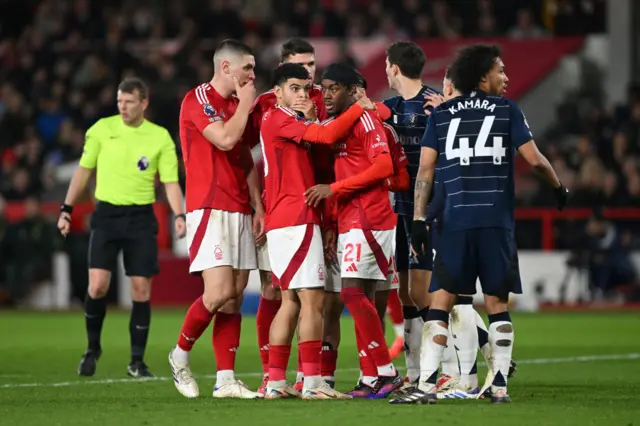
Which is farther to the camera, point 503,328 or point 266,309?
point 266,309

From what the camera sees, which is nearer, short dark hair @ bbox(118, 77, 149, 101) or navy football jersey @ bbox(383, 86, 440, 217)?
navy football jersey @ bbox(383, 86, 440, 217)

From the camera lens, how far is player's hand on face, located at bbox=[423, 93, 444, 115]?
917 centimetres

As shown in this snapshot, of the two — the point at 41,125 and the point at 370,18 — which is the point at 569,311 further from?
the point at 41,125

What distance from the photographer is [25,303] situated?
21.4m

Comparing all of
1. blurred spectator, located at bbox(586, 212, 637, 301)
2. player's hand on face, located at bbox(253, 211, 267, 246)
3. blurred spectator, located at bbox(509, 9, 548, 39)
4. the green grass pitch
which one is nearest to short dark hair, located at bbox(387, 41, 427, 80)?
player's hand on face, located at bbox(253, 211, 267, 246)

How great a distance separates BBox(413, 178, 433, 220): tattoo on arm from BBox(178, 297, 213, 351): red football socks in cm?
170

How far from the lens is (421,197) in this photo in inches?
316

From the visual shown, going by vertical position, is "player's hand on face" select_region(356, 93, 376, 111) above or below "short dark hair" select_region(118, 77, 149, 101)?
below

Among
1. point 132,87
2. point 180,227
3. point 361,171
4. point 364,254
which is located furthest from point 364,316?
point 132,87

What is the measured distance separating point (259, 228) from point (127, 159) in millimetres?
2561

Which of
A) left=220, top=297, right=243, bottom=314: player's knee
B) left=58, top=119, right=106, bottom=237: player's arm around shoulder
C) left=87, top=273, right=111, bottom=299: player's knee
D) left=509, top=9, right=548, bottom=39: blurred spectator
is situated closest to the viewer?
left=220, top=297, right=243, bottom=314: player's knee

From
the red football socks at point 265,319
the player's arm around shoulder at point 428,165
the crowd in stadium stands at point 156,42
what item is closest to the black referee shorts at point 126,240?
the red football socks at point 265,319

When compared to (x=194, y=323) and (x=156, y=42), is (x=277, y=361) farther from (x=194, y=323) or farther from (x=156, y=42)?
(x=156, y=42)

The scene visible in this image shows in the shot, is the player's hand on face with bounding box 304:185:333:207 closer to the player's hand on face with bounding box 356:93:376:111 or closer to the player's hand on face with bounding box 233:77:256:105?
the player's hand on face with bounding box 356:93:376:111
